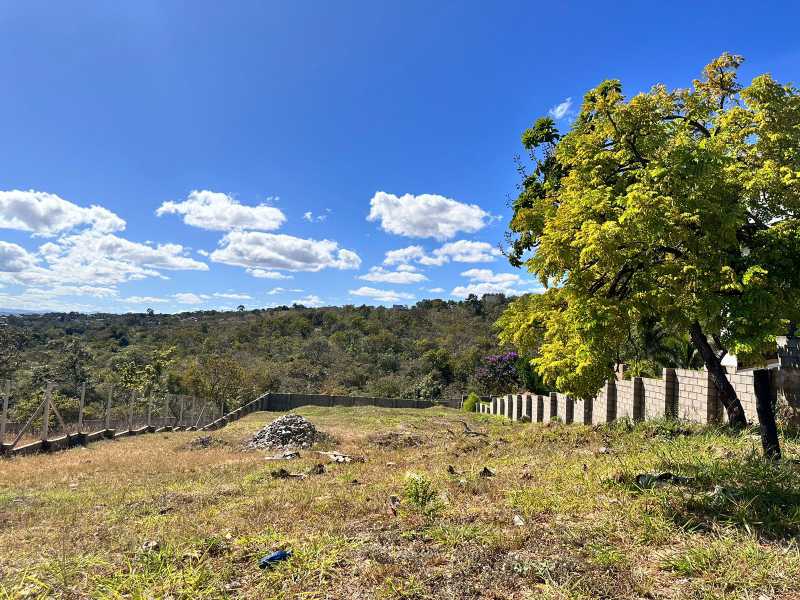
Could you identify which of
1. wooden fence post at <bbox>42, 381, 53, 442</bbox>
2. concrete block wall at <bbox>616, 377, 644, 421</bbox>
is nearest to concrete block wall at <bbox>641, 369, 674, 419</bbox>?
concrete block wall at <bbox>616, 377, 644, 421</bbox>

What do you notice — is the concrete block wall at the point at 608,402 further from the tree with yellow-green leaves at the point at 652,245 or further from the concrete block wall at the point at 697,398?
the tree with yellow-green leaves at the point at 652,245

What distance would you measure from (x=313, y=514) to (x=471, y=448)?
20.7ft

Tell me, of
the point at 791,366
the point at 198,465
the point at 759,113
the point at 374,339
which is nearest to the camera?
the point at 759,113

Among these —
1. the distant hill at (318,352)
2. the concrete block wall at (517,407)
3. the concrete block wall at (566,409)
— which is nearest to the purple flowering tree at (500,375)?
the distant hill at (318,352)

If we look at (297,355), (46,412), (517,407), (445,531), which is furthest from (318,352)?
(445,531)

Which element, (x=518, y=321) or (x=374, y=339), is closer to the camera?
(x=518, y=321)

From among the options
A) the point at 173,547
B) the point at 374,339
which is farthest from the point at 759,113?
the point at 374,339

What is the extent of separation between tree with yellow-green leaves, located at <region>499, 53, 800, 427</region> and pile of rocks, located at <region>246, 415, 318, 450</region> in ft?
33.3

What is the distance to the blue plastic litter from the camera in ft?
14.1

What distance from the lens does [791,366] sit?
9.43m

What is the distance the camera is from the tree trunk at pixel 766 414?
630cm

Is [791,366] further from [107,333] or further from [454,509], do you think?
[107,333]

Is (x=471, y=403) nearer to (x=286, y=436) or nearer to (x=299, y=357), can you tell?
(x=286, y=436)

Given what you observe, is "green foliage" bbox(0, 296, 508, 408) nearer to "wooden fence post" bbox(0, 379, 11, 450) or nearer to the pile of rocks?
"wooden fence post" bbox(0, 379, 11, 450)
